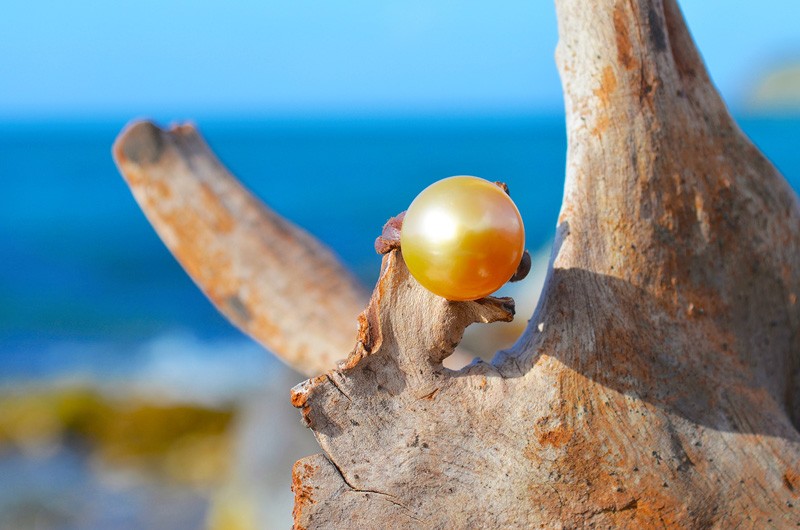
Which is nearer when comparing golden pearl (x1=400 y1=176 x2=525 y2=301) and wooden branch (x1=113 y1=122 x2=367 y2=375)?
golden pearl (x1=400 y1=176 x2=525 y2=301)

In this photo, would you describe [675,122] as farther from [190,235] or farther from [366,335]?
[190,235]

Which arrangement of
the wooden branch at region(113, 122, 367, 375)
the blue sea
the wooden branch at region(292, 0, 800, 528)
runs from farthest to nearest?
the blue sea, the wooden branch at region(113, 122, 367, 375), the wooden branch at region(292, 0, 800, 528)

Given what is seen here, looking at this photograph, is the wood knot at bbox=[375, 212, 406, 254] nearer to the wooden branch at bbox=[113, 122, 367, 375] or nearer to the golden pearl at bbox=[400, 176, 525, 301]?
the golden pearl at bbox=[400, 176, 525, 301]

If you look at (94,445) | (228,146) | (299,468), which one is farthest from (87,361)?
(228,146)

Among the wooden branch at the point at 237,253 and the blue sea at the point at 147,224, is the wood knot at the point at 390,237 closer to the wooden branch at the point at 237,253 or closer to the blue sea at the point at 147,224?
the wooden branch at the point at 237,253

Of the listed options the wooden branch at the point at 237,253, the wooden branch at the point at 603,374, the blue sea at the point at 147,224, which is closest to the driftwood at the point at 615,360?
the wooden branch at the point at 603,374

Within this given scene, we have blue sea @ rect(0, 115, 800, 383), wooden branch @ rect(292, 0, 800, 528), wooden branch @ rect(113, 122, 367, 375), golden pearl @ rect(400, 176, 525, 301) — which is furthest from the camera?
blue sea @ rect(0, 115, 800, 383)

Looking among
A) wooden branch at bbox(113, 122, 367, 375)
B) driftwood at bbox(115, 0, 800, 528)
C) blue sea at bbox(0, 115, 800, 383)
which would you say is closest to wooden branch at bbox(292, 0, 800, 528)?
driftwood at bbox(115, 0, 800, 528)

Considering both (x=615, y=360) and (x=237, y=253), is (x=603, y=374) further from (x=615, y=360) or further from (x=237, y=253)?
(x=237, y=253)
